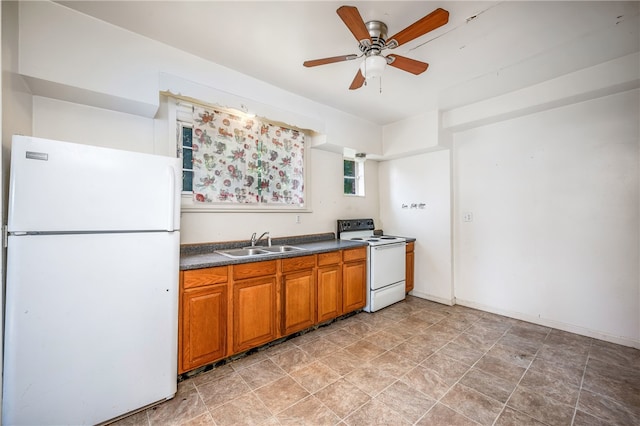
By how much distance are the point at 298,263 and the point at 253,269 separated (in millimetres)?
491

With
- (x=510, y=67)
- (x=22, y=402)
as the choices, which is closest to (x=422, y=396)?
(x=22, y=402)

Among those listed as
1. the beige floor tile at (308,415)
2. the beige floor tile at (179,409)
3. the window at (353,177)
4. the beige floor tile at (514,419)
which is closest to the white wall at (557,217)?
the window at (353,177)

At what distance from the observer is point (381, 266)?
3.38 meters

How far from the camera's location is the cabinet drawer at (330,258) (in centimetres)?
284

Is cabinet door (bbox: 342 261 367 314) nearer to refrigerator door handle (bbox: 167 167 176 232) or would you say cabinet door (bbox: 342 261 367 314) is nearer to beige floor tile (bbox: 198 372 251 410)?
beige floor tile (bbox: 198 372 251 410)

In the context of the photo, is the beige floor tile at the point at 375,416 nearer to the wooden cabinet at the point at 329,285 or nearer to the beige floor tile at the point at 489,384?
the beige floor tile at the point at 489,384

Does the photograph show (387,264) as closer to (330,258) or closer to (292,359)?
(330,258)

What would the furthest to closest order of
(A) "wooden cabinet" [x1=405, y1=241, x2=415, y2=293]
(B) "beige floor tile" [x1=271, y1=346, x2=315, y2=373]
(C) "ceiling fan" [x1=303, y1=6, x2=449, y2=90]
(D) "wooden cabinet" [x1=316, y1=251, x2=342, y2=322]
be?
(A) "wooden cabinet" [x1=405, y1=241, x2=415, y2=293]
(D) "wooden cabinet" [x1=316, y1=251, x2=342, y2=322]
(B) "beige floor tile" [x1=271, y1=346, x2=315, y2=373]
(C) "ceiling fan" [x1=303, y1=6, x2=449, y2=90]

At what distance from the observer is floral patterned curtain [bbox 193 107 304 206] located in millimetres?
2646

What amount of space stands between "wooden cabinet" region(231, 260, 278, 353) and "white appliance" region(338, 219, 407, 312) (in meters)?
1.36

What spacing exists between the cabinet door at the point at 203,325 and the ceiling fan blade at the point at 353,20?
6.60 feet

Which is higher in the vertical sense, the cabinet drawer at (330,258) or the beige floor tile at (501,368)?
the cabinet drawer at (330,258)

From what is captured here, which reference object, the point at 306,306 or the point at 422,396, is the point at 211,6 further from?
the point at 422,396

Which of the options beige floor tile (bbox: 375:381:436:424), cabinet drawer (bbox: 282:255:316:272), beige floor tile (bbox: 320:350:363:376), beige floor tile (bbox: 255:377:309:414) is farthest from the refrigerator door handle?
beige floor tile (bbox: 375:381:436:424)
